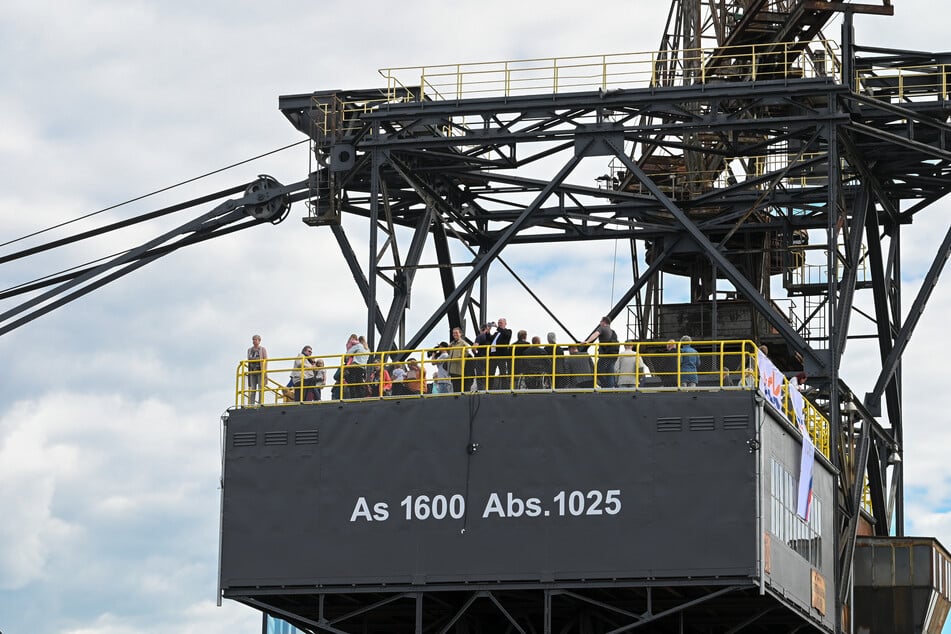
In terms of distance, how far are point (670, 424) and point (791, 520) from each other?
5.04 m

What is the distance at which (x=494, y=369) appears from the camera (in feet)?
185

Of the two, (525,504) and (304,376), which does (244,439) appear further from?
(525,504)

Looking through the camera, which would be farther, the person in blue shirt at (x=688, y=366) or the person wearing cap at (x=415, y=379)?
the person wearing cap at (x=415, y=379)

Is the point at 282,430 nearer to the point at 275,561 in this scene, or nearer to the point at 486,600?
the point at 275,561

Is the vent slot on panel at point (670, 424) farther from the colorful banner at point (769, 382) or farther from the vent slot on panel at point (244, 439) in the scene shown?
the vent slot on panel at point (244, 439)

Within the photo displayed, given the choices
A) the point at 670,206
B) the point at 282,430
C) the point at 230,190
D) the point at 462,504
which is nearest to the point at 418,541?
the point at 462,504

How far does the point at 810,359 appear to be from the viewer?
61.9 metres

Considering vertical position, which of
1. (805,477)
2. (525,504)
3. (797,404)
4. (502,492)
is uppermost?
(797,404)

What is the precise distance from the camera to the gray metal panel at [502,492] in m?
53.8

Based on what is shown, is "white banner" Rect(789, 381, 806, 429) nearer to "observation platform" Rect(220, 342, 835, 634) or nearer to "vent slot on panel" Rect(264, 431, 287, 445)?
"observation platform" Rect(220, 342, 835, 634)

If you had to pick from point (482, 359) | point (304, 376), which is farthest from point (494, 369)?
point (304, 376)

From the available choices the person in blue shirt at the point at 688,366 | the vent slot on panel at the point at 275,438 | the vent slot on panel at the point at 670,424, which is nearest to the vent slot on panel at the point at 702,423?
→ the vent slot on panel at the point at 670,424

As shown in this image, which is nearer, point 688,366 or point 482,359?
point 688,366

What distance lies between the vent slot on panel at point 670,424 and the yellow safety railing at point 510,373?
79cm
